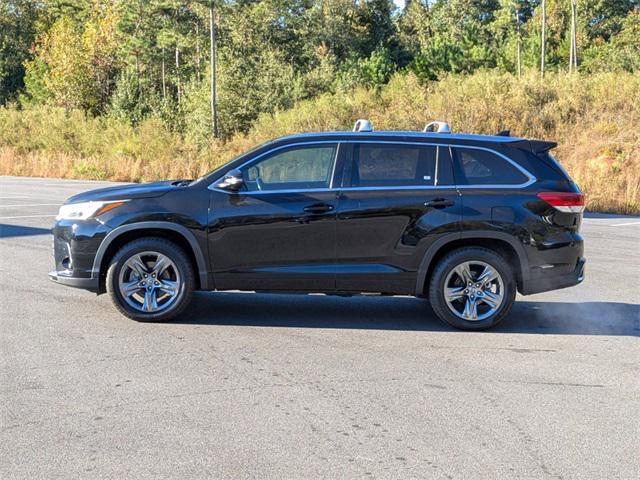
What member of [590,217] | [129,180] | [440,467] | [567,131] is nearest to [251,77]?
[129,180]

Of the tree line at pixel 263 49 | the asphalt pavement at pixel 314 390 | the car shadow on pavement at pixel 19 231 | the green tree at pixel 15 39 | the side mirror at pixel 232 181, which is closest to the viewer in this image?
the asphalt pavement at pixel 314 390

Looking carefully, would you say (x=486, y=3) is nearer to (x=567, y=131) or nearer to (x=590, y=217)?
(x=567, y=131)

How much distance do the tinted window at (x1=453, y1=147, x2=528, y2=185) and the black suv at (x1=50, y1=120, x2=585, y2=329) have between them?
10mm

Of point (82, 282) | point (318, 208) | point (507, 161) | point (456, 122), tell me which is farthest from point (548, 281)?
point (456, 122)

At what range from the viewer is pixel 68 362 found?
659cm

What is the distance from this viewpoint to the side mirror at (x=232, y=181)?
306 inches

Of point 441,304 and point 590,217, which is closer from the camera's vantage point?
point 441,304

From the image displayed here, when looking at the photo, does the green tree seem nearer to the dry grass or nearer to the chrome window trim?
the dry grass

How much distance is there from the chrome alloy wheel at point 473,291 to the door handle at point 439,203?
560 millimetres

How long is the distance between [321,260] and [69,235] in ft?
7.80

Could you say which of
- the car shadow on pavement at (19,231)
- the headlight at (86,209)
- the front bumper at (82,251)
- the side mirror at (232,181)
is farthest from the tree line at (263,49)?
the side mirror at (232,181)

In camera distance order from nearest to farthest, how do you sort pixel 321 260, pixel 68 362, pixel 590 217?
pixel 68 362
pixel 321 260
pixel 590 217

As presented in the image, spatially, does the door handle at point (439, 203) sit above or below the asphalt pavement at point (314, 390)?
above

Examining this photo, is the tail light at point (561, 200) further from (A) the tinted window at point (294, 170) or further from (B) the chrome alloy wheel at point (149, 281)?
(B) the chrome alloy wheel at point (149, 281)
